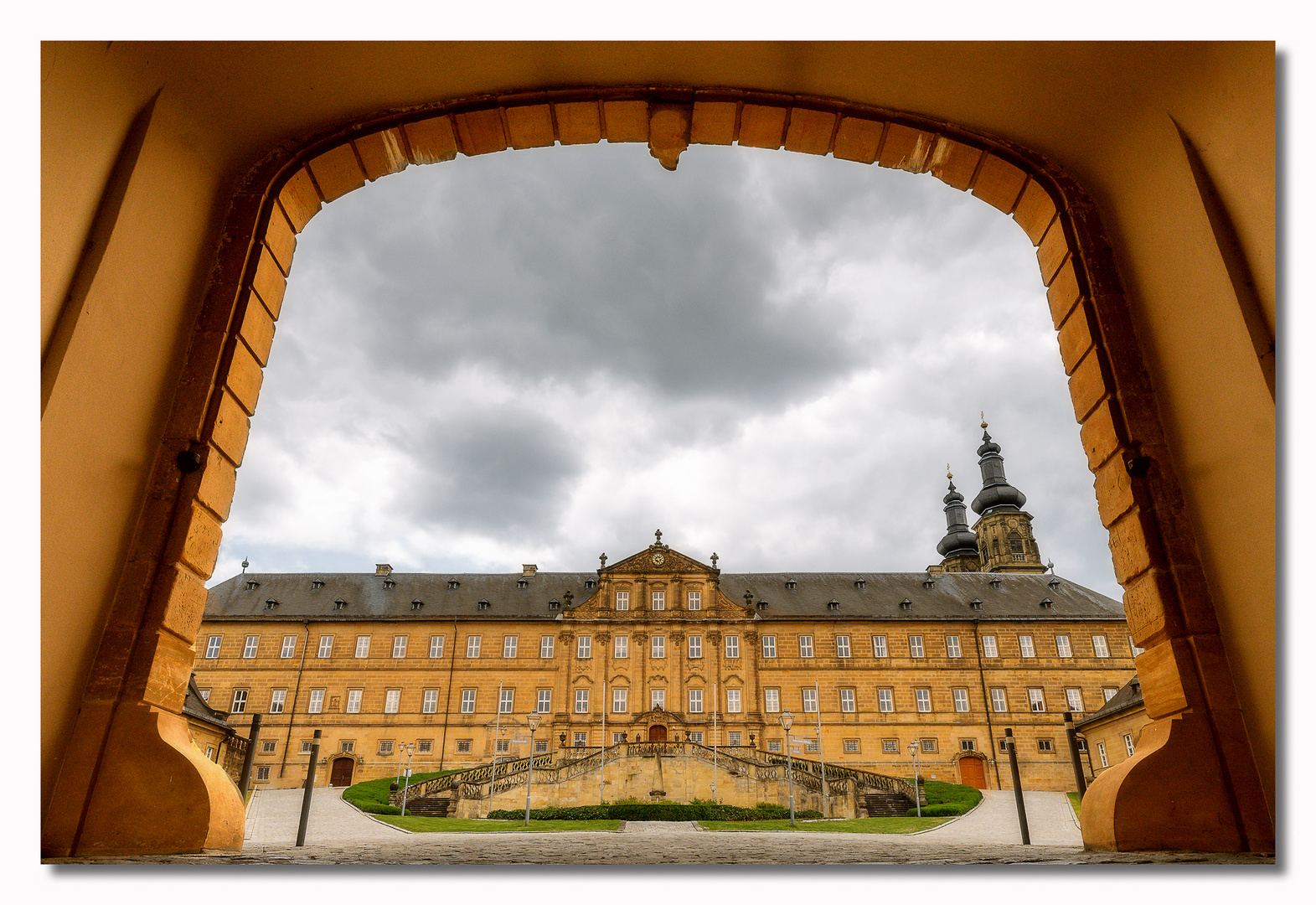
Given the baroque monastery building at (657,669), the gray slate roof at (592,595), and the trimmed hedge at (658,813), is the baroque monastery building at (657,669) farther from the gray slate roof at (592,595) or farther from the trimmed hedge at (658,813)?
the trimmed hedge at (658,813)

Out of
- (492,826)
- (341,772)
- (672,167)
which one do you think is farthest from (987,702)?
(672,167)

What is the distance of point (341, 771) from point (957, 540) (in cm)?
5546

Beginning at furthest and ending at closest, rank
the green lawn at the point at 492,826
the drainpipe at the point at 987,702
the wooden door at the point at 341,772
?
the drainpipe at the point at 987,702
the wooden door at the point at 341,772
the green lawn at the point at 492,826

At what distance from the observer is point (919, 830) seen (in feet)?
74.0

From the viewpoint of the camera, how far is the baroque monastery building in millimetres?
45031

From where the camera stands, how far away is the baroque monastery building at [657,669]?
45.0 meters

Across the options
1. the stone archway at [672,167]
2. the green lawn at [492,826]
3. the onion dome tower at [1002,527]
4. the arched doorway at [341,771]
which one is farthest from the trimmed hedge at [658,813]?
the onion dome tower at [1002,527]

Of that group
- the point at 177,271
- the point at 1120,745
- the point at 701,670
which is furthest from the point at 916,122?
the point at 701,670

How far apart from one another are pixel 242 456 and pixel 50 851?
214cm

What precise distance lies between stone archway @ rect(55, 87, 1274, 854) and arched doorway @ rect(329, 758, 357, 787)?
45320 mm

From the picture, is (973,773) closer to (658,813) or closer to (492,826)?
(658,813)

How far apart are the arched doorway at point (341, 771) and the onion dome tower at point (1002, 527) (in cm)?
4944

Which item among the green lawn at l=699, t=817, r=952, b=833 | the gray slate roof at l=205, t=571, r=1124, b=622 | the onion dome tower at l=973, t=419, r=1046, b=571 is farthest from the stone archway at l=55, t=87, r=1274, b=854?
the onion dome tower at l=973, t=419, r=1046, b=571

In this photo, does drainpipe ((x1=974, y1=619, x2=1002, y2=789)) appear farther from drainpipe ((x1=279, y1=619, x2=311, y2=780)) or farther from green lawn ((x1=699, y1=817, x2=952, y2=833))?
drainpipe ((x1=279, y1=619, x2=311, y2=780))
